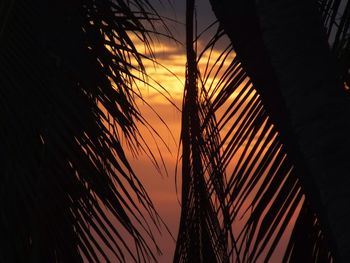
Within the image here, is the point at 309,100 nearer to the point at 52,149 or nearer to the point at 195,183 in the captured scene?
the point at 52,149

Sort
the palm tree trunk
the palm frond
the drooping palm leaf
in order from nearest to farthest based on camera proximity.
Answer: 1. the palm tree trunk
2. the drooping palm leaf
3. the palm frond

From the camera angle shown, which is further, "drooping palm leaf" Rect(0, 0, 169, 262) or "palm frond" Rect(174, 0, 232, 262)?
"palm frond" Rect(174, 0, 232, 262)

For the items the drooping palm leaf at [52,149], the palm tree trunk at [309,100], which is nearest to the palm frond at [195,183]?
the drooping palm leaf at [52,149]

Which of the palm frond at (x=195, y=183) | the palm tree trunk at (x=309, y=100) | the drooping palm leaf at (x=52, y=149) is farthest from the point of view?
the palm frond at (x=195, y=183)

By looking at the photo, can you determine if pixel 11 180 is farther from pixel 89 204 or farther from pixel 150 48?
pixel 150 48

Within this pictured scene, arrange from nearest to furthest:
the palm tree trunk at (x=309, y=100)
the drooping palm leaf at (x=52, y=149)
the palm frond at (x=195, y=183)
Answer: the palm tree trunk at (x=309, y=100)
the drooping palm leaf at (x=52, y=149)
the palm frond at (x=195, y=183)

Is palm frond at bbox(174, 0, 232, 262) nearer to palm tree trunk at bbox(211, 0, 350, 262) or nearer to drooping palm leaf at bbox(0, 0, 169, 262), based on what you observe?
drooping palm leaf at bbox(0, 0, 169, 262)

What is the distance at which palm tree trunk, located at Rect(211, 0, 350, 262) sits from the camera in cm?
265

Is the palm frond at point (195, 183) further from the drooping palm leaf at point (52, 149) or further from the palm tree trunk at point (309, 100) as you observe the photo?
the palm tree trunk at point (309, 100)

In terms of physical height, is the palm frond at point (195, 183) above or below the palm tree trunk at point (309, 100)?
above

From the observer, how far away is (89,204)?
13.8ft

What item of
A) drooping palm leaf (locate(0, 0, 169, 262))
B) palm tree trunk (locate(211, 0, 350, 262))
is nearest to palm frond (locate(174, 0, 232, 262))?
drooping palm leaf (locate(0, 0, 169, 262))

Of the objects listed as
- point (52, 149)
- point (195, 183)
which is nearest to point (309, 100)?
point (52, 149)

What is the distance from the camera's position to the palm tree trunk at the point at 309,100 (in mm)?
2650
